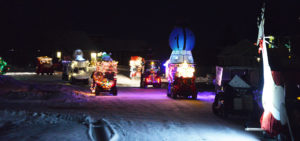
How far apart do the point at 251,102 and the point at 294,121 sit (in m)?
5.19

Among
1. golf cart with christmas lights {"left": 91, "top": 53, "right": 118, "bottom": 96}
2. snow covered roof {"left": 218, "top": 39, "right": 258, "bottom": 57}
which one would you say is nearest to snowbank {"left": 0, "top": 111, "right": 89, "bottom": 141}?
golf cart with christmas lights {"left": 91, "top": 53, "right": 118, "bottom": 96}

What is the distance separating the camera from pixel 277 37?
10875mm

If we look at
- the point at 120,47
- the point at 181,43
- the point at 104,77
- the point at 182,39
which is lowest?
the point at 104,77

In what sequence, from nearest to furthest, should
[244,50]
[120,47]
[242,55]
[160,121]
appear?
[160,121] < [242,55] < [244,50] < [120,47]

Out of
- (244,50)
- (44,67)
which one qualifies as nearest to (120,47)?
(244,50)

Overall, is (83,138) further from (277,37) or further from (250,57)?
(250,57)

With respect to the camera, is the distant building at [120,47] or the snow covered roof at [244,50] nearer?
the snow covered roof at [244,50]

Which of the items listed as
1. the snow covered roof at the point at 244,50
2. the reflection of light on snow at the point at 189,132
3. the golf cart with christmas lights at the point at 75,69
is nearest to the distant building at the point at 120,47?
the snow covered roof at the point at 244,50

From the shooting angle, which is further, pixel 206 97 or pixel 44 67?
pixel 44 67

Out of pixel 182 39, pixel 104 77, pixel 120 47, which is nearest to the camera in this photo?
pixel 104 77

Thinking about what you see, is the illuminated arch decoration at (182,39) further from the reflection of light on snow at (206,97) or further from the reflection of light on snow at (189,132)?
the reflection of light on snow at (189,132)

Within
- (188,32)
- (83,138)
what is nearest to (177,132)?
(83,138)

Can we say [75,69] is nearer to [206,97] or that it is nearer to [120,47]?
[206,97]

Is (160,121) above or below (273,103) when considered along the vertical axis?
below
